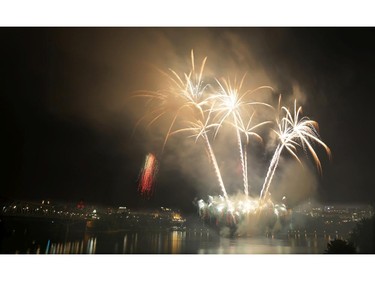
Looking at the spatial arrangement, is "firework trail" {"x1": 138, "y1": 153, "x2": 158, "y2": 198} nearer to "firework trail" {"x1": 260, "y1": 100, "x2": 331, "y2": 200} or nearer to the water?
the water

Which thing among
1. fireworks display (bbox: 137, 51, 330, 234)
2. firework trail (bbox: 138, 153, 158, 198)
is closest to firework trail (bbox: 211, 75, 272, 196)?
fireworks display (bbox: 137, 51, 330, 234)

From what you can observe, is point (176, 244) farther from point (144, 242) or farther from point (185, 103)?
Answer: point (185, 103)

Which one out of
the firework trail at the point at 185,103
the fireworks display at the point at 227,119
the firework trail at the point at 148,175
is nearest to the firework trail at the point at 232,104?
the fireworks display at the point at 227,119

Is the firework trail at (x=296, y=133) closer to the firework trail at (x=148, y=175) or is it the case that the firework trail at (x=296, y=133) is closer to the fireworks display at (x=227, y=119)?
the fireworks display at (x=227, y=119)
